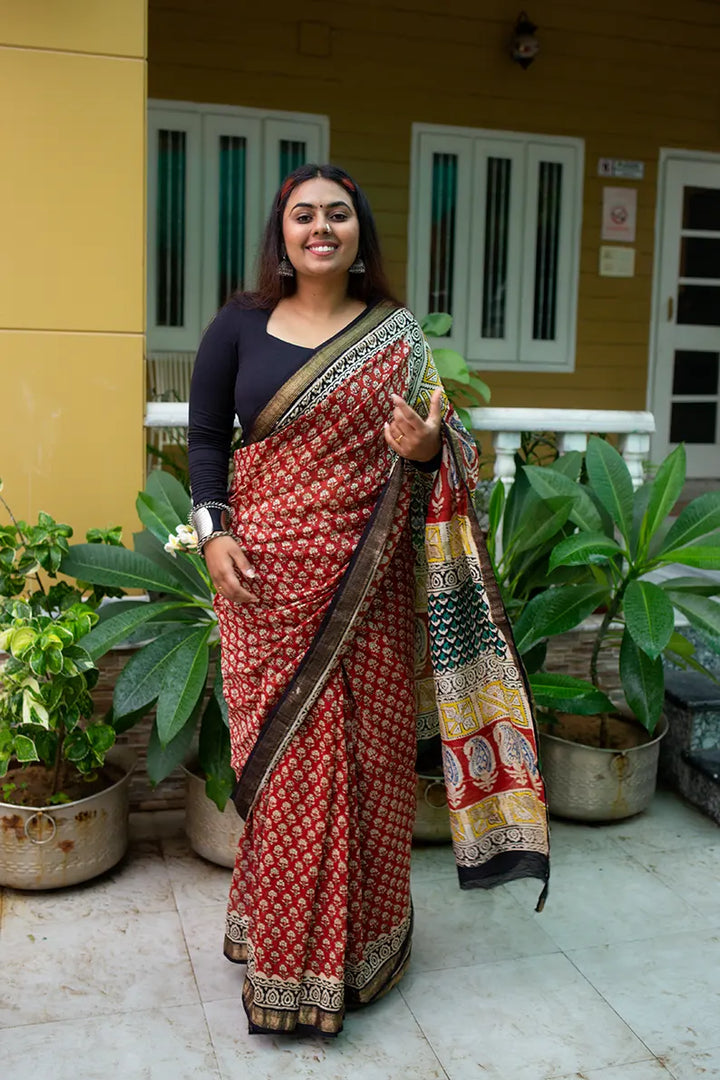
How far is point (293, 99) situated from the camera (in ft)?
18.4

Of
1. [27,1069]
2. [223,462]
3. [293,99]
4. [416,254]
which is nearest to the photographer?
[27,1069]

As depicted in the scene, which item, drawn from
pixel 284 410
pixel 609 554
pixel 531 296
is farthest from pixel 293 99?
pixel 284 410

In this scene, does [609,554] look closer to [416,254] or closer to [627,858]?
[627,858]

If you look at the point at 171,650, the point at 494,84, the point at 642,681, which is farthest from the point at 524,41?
the point at 171,650

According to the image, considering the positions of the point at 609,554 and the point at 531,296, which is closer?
the point at 609,554

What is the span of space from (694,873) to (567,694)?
23.4 inches

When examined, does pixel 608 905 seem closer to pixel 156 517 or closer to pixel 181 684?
pixel 181 684

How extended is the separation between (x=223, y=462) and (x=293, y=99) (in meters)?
3.97

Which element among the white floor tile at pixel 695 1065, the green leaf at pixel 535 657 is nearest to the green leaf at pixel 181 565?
the green leaf at pixel 535 657

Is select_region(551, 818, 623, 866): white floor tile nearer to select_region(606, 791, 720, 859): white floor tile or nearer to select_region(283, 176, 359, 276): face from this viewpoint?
select_region(606, 791, 720, 859): white floor tile

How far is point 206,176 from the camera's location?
5559 mm

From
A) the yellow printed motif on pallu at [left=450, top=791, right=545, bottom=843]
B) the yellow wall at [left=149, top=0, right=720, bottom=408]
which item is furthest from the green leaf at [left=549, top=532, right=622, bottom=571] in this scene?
the yellow wall at [left=149, top=0, right=720, bottom=408]

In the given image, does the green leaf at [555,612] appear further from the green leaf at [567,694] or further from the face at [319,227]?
the face at [319,227]

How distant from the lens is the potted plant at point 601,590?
287 centimetres
